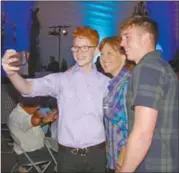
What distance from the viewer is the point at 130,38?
1.69 m

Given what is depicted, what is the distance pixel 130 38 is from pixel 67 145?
778mm

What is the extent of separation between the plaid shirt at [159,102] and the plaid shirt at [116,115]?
0.30 meters

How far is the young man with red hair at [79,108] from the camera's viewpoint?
216 cm

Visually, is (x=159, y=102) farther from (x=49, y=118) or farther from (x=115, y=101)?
(x=49, y=118)

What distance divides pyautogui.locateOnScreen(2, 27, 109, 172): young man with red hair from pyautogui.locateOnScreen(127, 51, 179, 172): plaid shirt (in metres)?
0.54

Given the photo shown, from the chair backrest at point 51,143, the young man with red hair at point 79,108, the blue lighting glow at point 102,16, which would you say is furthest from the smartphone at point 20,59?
the blue lighting glow at point 102,16

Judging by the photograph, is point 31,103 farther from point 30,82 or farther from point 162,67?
point 162,67

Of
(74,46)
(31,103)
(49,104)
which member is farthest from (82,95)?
(49,104)

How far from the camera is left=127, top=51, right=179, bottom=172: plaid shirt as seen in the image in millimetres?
1546

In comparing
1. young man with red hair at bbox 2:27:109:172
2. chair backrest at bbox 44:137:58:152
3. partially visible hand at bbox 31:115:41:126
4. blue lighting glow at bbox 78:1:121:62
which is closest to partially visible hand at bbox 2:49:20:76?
young man with red hair at bbox 2:27:109:172

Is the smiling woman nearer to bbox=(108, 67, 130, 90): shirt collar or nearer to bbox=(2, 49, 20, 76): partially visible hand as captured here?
bbox=(108, 67, 130, 90): shirt collar

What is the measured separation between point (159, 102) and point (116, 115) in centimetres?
44

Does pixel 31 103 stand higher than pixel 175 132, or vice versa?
pixel 175 132

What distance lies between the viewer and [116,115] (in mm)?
1974
